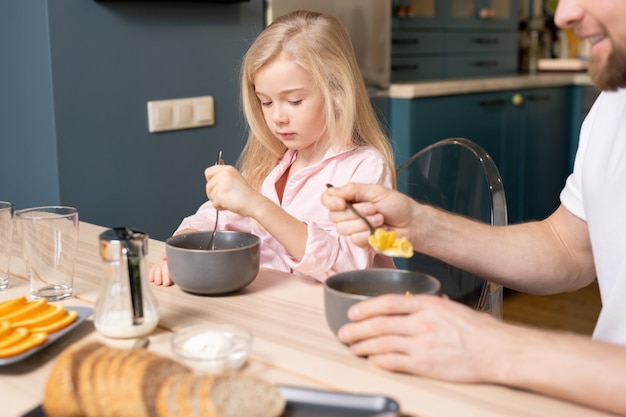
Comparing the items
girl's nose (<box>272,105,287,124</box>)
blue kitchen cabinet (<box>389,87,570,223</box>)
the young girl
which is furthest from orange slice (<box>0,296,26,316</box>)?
blue kitchen cabinet (<box>389,87,570,223</box>)

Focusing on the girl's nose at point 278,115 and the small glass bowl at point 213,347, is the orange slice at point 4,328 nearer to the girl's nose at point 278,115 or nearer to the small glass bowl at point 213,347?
the small glass bowl at point 213,347

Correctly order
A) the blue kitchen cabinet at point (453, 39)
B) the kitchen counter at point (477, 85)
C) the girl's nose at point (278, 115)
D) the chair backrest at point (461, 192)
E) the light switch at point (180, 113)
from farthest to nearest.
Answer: the blue kitchen cabinet at point (453, 39) → the kitchen counter at point (477, 85) → the light switch at point (180, 113) → the girl's nose at point (278, 115) → the chair backrest at point (461, 192)

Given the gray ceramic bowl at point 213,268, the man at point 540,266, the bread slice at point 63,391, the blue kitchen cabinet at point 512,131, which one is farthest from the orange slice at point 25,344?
the blue kitchen cabinet at point 512,131

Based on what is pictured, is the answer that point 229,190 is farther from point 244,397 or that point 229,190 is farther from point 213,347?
point 244,397

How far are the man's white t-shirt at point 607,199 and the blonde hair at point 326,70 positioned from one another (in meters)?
0.52

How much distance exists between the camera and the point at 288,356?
908mm

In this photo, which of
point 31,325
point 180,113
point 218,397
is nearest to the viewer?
point 218,397

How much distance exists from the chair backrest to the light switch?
3.05 feet

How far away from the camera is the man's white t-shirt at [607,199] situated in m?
1.13

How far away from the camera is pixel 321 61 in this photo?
1.64 meters

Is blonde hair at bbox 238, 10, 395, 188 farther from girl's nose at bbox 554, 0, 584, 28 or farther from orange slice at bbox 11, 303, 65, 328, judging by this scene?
orange slice at bbox 11, 303, 65, 328

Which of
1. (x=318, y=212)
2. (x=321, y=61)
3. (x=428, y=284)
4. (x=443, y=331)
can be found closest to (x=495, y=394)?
(x=443, y=331)

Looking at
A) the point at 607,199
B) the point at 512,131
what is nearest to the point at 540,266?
the point at 607,199

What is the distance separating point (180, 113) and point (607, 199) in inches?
59.8
